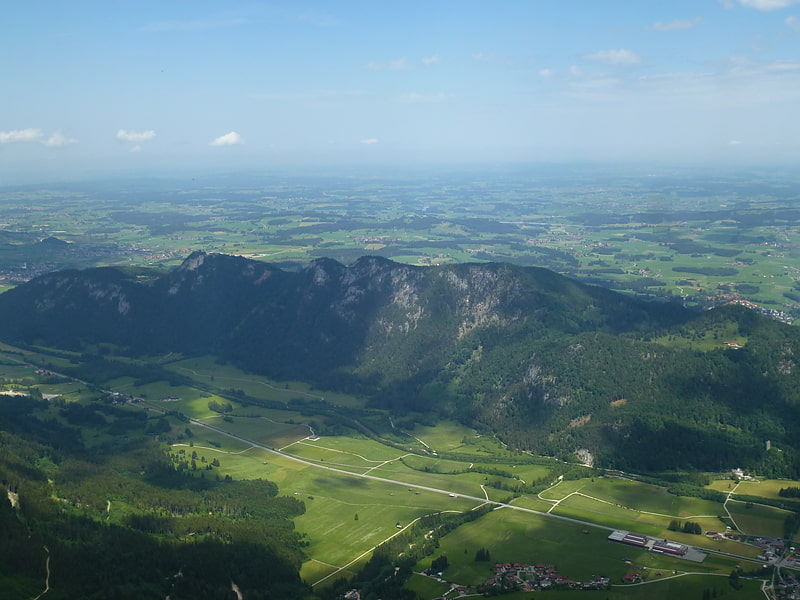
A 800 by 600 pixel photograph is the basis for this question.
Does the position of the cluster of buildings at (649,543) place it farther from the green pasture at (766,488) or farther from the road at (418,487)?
the green pasture at (766,488)

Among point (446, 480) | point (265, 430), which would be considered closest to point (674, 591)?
point (446, 480)

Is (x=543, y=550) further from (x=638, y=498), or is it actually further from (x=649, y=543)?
(x=638, y=498)

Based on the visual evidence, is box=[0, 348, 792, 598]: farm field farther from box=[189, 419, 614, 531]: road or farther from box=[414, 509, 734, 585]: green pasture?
box=[189, 419, 614, 531]: road

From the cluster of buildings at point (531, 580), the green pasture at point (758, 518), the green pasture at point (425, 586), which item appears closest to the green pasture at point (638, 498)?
the green pasture at point (758, 518)

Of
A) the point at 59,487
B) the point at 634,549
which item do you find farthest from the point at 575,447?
the point at 59,487

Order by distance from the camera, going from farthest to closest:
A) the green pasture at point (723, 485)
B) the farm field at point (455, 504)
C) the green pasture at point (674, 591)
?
the green pasture at point (723, 485) → the farm field at point (455, 504) → the green pasture at point (674, 591)

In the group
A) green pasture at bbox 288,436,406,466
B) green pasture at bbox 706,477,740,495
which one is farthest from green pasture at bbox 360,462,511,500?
green pasture at bbox 706,477,740,495
